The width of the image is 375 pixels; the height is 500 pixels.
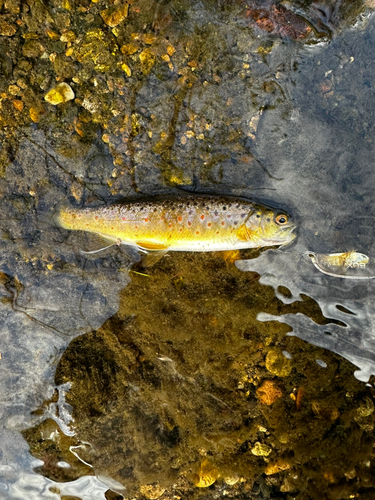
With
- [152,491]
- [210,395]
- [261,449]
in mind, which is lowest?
[152,491]

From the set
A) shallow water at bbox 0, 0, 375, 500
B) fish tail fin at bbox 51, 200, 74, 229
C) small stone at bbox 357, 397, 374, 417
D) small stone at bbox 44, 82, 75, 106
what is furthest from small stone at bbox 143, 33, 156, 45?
small stone at bbox 357, 397, 374, 417

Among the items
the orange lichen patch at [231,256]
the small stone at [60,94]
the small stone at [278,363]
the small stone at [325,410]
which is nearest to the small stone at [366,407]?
the small stone at [325,410]

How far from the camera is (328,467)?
353 centimetres

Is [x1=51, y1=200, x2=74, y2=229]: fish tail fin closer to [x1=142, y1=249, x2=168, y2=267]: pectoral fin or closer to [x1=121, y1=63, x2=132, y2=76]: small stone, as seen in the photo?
[x1=142, y1=249, x2=168, y2=267]: pectoral fin

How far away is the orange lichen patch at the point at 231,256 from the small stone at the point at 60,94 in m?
2.30

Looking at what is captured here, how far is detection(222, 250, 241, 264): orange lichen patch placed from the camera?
3.37 meters

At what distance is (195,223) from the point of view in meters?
3.17

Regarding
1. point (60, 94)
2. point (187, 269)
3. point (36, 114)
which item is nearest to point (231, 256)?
point (187, 269)

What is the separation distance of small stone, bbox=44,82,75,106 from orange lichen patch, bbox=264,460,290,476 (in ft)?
15.5

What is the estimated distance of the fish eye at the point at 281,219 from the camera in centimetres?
311

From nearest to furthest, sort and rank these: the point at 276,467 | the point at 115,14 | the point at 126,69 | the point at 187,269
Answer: the point at 115,14 → the point at 126,69 → the point at 187,269 → the point at 276,467

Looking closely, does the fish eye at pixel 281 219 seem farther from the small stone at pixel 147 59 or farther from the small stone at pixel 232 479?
the small stone at pixel 232 479

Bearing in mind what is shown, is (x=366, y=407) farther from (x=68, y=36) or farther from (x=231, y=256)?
(x=68, y=36)

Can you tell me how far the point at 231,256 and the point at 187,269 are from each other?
50cm
